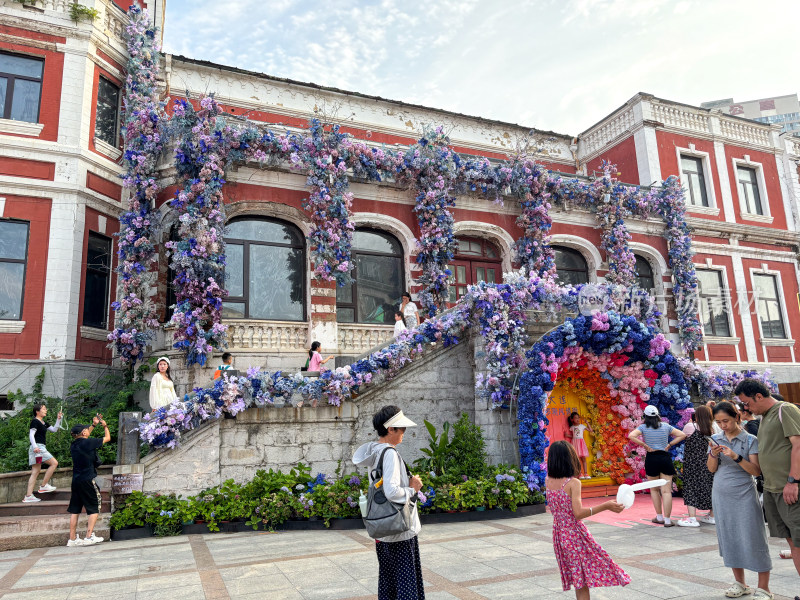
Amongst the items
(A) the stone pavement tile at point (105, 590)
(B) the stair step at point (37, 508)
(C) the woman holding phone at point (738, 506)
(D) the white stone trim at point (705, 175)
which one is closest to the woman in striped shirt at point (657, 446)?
(C) the woman holding phone at point (738, 506)

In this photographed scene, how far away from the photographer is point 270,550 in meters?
7.24

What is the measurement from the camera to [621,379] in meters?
11.5

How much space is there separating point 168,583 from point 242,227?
30.1 ft

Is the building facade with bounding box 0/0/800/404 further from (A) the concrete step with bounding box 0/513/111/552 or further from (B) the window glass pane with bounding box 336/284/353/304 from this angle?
(A) the concrete step with bounding box 0/513/111/552

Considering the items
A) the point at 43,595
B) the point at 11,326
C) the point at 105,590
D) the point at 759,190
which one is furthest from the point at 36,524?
the point at 759,190

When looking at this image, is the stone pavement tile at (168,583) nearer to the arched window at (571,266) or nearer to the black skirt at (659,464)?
the black skirt at (659,464)

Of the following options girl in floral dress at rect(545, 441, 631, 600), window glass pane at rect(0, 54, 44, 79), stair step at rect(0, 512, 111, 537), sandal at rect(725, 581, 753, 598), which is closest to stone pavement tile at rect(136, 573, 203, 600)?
stair step at rect(0, 512, 111, 537)

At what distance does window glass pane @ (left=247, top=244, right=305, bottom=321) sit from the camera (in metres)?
13.4

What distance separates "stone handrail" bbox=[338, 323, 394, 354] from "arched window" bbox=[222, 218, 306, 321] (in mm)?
1078

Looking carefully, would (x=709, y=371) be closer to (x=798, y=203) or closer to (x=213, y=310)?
(x=213, y=310)

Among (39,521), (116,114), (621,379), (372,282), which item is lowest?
(39,521)

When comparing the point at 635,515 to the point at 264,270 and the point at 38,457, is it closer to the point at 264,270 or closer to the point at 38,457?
the point at 264,270

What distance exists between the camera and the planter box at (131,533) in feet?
27.2

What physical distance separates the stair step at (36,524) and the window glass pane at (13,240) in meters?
6.70
